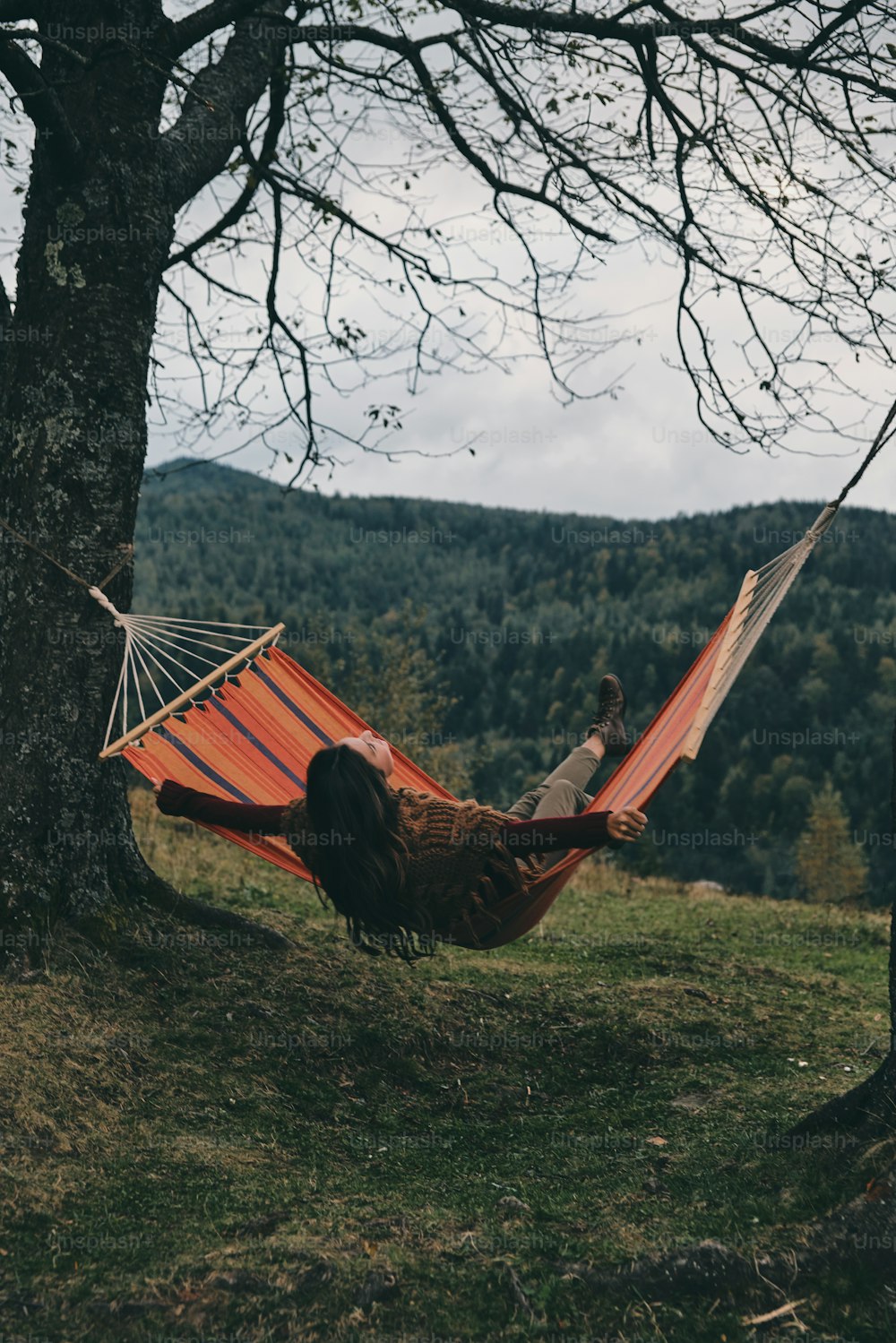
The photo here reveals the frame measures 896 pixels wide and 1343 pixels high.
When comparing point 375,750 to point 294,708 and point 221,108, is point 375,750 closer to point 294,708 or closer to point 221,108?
point 294,708

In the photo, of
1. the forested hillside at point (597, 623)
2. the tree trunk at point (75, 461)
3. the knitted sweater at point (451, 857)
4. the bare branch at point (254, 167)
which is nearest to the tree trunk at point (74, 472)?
the tree trunk at point (75, 461)

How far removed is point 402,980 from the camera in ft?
13.5

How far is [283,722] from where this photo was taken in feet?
12.2

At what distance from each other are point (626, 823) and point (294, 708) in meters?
1.55

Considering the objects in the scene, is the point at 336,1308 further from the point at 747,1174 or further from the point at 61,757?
the point at 61,757

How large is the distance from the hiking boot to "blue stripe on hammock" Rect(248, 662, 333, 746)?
0.85 meters

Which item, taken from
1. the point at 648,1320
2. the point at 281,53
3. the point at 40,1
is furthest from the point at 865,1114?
the point at 281,53

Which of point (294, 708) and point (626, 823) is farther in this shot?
point (294, 708)

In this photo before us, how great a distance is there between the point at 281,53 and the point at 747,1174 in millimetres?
4687

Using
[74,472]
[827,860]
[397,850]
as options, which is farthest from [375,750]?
[827,860]

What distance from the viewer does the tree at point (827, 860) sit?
1745 inches

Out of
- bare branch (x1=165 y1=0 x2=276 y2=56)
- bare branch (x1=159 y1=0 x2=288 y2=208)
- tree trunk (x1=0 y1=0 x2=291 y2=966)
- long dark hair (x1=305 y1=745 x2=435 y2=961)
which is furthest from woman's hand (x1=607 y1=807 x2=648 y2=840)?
bare branch (x1=165 y1=0 x2=276 y2=56)

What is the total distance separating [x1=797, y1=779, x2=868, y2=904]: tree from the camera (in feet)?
145

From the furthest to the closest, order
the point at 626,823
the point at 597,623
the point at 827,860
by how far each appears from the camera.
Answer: the point at 597,623, the point at 827,860, the point at 626,823
